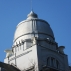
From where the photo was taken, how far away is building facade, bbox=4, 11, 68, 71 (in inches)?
2079

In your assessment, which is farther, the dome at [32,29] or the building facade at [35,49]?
the dome at [32,29]

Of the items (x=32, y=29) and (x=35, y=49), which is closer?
(x=35, y=49)

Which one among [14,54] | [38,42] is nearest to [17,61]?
[14,54]

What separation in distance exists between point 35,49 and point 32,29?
6.41 m

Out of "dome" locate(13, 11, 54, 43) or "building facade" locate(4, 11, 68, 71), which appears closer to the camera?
"building facade" locate(4, 11, 68, 71)

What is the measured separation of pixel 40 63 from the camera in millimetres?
52031

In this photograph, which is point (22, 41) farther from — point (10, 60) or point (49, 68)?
point (49, 68)

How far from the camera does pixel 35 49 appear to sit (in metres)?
53.0

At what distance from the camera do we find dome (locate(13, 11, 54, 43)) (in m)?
57.6

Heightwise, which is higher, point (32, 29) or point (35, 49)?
point (32, 29)

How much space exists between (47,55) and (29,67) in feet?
14.2

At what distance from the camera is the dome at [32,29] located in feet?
189

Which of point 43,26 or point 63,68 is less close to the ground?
point 43,26

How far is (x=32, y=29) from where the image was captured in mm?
58156
